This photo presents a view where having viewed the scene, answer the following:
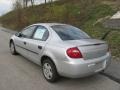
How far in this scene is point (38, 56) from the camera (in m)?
5.99

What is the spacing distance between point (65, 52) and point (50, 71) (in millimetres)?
826

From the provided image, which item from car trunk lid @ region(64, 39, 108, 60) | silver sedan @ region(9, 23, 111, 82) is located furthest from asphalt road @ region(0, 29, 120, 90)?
car trunk lid @ region(64, 39, 108, 60)

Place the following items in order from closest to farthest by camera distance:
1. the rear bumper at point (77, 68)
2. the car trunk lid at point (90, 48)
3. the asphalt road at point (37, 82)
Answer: the rear bumper at point (77, 68), the car trunk lid at point (90, 48), the asphalt road at point (37, 82)

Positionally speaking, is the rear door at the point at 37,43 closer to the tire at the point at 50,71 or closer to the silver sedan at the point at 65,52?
the silver sedan at the point at 65,52

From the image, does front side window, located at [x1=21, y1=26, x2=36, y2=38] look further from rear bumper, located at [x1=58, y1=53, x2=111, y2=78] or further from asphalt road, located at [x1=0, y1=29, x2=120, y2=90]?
rear bumper, located at [x1=58, y1=53, x2=111, y2=78]

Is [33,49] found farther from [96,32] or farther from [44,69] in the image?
[96,32]

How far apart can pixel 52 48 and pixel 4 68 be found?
2248mm

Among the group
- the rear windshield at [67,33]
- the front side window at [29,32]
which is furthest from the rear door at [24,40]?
the rear windshield at [67,33]

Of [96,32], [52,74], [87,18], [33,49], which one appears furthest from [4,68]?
[87,18]

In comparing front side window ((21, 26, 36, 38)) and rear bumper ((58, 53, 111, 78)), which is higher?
front side window ((21, 26, 36, 38))

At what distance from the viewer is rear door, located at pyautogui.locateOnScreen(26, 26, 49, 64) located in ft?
19.3

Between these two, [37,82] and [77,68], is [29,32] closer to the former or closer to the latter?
[37,82]

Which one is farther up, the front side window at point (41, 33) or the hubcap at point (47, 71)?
the front side window at point (41, 33)

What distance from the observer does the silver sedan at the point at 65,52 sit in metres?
4.96
